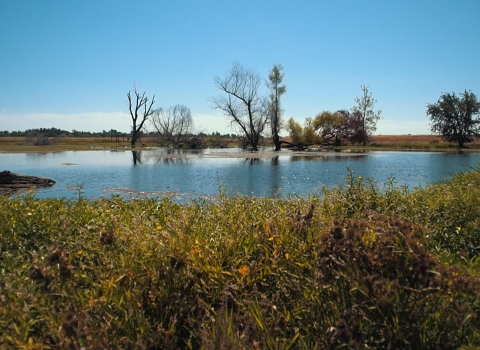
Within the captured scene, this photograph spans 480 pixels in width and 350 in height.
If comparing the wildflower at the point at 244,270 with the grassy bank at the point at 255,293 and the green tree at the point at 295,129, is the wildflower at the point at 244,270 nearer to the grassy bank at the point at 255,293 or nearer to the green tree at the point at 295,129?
the grassy bank at the point at 255,293

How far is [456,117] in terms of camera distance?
2180 inches

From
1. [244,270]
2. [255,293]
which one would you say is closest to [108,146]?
[244,270]

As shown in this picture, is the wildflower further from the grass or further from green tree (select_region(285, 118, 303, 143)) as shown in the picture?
green tree (select_region(285, 118, 303, 143))

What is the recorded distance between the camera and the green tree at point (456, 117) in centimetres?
5475

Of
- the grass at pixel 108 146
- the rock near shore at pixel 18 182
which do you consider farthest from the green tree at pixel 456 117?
the rock near shore at pixel 18 182

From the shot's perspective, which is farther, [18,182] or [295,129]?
[295,129]

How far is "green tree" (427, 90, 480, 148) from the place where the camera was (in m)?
54.8

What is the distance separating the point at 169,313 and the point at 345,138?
67.9m

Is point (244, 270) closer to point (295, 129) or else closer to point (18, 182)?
point (18, 182)

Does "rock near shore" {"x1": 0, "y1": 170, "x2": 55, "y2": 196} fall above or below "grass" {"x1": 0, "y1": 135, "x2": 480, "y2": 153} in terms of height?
below

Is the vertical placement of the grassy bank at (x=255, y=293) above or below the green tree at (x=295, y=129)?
below

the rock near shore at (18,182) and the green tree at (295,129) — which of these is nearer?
the rock near shore at (18,182)

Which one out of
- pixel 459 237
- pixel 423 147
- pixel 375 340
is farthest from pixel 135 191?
pixel 423 147

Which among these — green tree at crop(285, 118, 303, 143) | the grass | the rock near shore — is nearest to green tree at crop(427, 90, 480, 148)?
the grass
